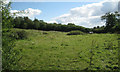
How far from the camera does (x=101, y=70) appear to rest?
19.8 feet

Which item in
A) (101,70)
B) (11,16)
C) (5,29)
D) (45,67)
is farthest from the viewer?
(45,67)

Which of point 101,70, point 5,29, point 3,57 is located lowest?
point 101,70

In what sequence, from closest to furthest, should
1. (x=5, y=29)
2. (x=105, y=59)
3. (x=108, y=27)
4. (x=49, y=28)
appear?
(x=5, y=29), (x=105, y=59), (x=108, y=27), (x=49, y=28)

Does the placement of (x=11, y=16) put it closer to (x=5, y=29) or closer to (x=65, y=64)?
(x=5, y=29)

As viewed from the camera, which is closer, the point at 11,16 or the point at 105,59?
the point at 11,16

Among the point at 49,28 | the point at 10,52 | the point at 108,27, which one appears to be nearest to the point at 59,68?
the point at 10,52

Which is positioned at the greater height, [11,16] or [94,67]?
[11,16]

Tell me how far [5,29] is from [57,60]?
4.21m

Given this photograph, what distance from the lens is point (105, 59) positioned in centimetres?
741

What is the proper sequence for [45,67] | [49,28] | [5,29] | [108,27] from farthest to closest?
[49,28]
[108,27]
[45,67]
[5,29]

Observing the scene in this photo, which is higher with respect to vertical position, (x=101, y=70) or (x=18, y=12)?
(x=18, y=12)

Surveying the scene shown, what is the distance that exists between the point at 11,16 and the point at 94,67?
4888mm

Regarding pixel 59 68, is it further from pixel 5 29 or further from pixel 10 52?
pixel 5 29

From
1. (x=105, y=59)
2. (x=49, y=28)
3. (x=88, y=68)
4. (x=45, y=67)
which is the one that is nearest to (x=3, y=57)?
(x=45, y=67)
